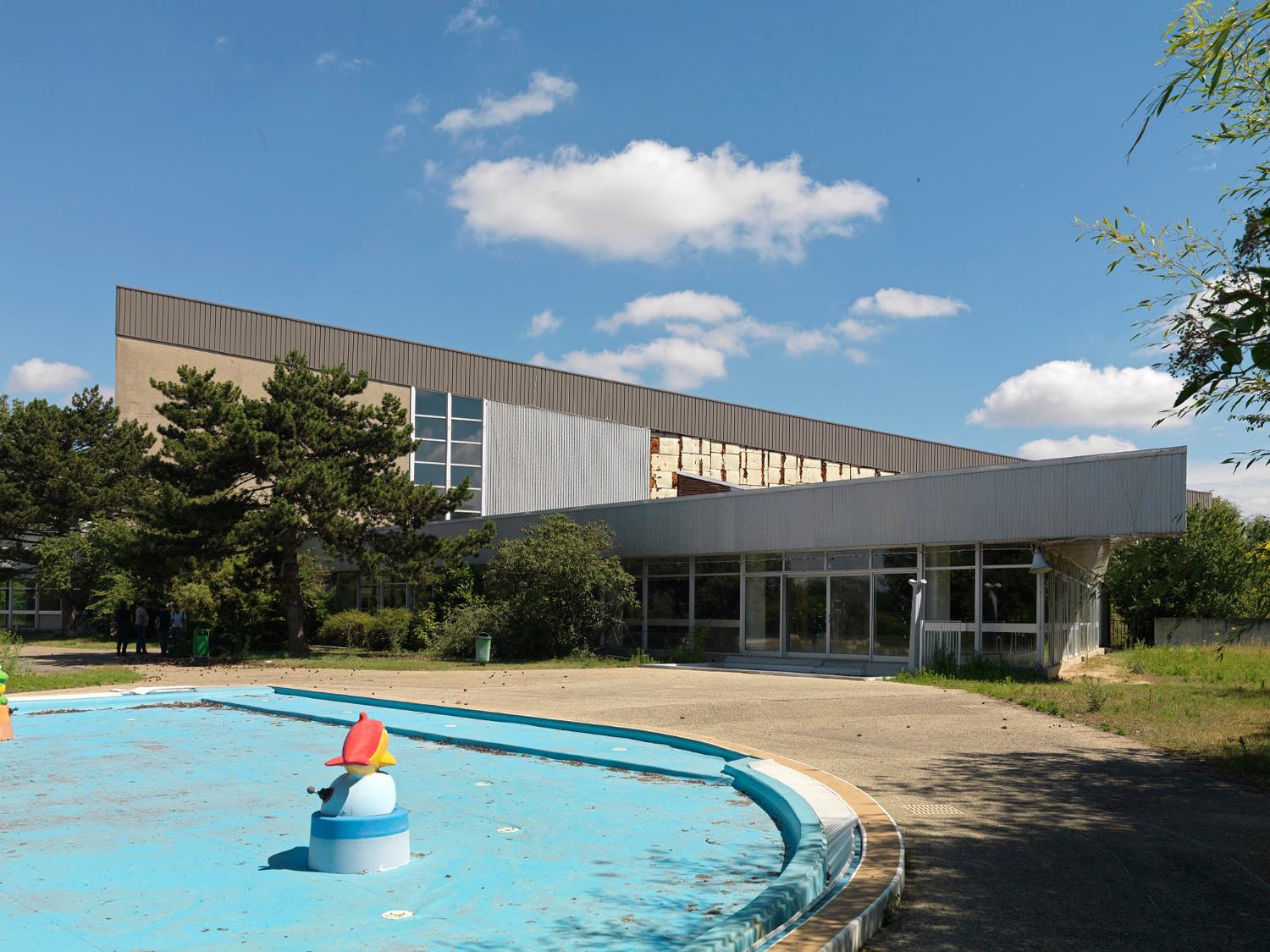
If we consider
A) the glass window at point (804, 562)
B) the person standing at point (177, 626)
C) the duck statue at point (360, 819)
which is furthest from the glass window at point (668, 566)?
the duck statue at point (360, 819)

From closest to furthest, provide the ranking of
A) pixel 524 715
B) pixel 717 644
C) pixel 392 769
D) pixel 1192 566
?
1. pixel 1192 566
2. pixel 392 769
3. pixel 524 715
4. pixel 717 644

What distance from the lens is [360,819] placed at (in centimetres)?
666

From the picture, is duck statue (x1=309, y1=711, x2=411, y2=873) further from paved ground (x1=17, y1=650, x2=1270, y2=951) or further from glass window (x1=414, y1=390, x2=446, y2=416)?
glass window (x1=414, y1=390, x2=446, y2=416)

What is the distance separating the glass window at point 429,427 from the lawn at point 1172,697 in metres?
24.8

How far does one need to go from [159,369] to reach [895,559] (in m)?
29.1

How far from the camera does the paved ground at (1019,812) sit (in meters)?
5.71

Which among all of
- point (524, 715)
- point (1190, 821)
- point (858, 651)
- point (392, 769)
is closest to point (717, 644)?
point (858, 651)

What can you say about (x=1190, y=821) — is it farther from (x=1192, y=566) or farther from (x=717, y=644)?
(x=717, y=644)

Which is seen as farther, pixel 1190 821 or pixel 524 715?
pixel 524 715

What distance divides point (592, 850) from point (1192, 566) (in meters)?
5.96

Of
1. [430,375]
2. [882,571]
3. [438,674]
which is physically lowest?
[438,674]

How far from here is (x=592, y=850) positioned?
7328 millimetres

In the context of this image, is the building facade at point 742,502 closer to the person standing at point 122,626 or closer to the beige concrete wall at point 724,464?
the beige concrete wall at point 724,464

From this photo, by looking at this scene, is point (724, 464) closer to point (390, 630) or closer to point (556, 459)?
point (556, 459)
